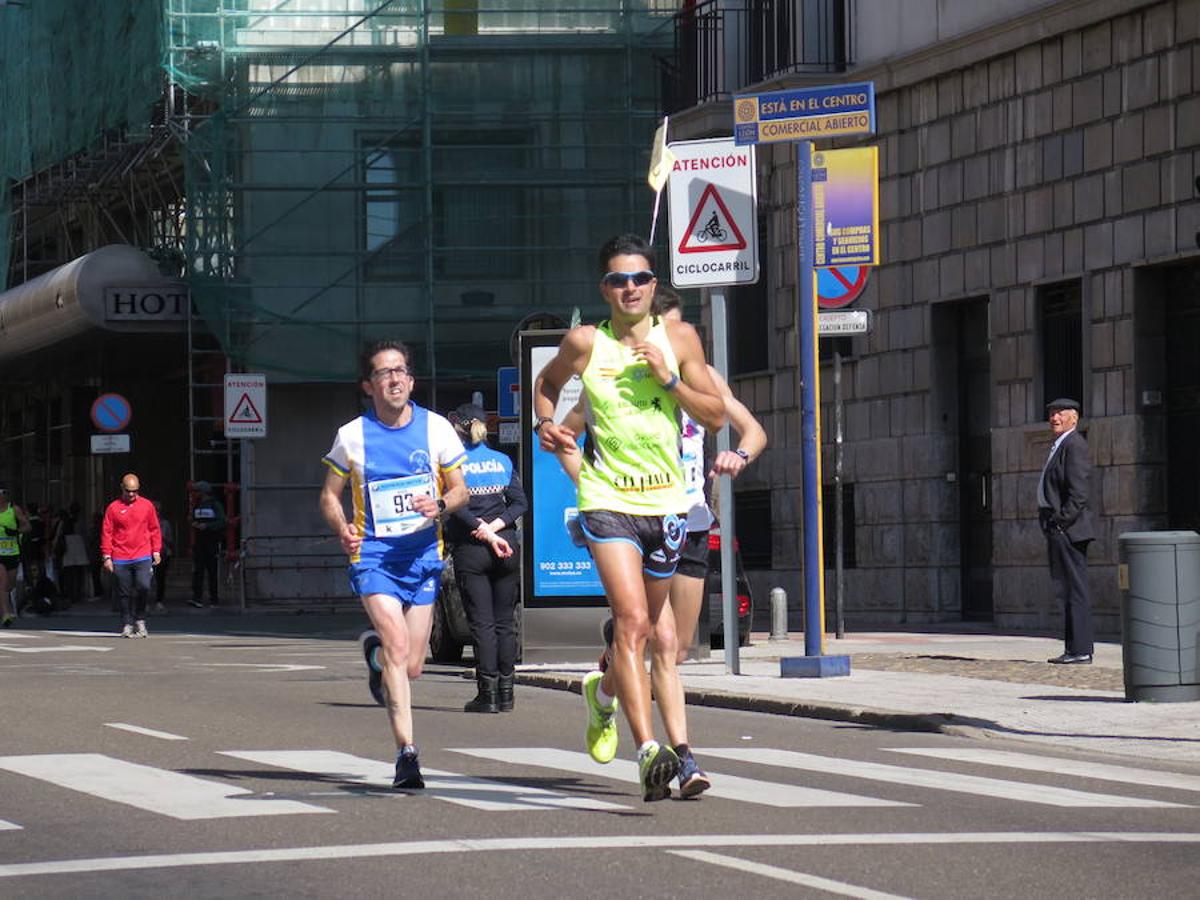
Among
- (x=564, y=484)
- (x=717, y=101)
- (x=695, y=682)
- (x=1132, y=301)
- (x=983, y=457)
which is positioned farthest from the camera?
(x=717, y=101)

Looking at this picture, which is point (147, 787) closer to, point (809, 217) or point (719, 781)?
point (719, 781)

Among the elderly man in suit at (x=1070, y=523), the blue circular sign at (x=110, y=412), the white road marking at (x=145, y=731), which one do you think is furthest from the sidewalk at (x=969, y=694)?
the blue circular sign at (x=110, y=412)

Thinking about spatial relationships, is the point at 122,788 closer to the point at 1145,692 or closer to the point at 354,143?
the point at 1145,692

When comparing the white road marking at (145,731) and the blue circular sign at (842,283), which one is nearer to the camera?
the white road marking at (145,731)

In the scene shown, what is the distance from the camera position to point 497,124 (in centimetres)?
3666

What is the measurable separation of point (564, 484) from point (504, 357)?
17461mm

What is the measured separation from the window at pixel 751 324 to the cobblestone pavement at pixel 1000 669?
9735 millimetres

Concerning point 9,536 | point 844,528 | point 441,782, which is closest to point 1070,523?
point 441,782

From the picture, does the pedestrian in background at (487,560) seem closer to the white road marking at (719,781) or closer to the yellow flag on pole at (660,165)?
the yellow flag on pole at (660,165)

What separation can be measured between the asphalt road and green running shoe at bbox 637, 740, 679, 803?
111 millimetres

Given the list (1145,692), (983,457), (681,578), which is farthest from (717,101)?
(681,578)

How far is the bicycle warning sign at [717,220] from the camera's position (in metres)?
17.2

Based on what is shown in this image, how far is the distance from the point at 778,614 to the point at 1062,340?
3601 millimetres

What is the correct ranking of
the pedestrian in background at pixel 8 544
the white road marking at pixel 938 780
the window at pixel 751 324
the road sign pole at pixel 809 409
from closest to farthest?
the white road marking at pixel 938 780 < the road sign pole at pixel 809 409 < the window at pixel 751 324 < the pedestrian in background at pixel 8 544
